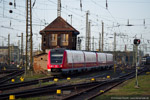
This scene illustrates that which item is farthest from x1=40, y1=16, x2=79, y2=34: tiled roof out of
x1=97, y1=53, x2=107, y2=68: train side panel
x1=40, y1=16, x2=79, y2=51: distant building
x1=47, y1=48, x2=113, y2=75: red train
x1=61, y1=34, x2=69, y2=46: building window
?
x1=47, y1=48, x2=113, y2=75: red train

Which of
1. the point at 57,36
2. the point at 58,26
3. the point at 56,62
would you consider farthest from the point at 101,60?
the point at 56,62

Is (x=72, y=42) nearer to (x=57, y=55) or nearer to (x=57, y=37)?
(x=57, y=37)

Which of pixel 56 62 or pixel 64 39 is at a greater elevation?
pixel 64 39

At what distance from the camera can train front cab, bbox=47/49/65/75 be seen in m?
29.5

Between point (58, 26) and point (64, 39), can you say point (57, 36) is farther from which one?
point (58, 26)

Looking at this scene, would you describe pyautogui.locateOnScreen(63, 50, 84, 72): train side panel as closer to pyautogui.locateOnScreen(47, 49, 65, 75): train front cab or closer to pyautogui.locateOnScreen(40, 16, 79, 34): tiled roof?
pyautogui.locateOnScreen(47, 49, 65, 75): train front cab

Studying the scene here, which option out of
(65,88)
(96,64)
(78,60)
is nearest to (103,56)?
(96,64)

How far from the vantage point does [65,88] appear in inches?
744

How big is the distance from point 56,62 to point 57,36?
24964mm

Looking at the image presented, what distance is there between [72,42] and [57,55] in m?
25.6

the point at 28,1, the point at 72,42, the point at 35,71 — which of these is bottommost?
the point at 35,71

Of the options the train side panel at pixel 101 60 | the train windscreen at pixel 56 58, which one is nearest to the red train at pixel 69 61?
the train windscreen at pixel 56 58

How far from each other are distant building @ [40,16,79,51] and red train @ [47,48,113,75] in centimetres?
1014

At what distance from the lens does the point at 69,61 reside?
31.7 metres
